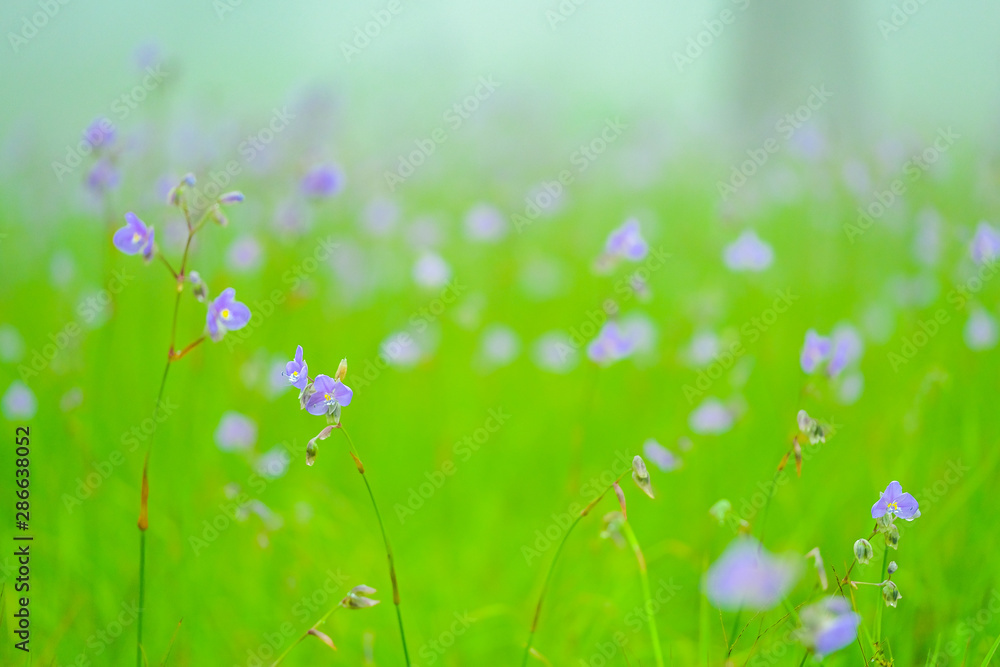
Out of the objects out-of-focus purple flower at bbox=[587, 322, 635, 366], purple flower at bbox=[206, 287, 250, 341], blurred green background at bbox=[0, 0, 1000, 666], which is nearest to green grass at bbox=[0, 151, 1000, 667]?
blurred green background at bbox=[0, 0, 1000, 666]

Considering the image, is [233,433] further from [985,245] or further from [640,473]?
[985,245]

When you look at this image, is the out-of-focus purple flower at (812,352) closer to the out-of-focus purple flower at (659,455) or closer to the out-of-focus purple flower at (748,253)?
the out-of-focus purple flower at (659,455)

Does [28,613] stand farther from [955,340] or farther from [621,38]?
[621,38]

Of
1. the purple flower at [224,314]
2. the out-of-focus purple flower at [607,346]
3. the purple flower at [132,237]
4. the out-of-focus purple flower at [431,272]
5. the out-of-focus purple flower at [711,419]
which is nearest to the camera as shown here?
the purple flower at [224,314]

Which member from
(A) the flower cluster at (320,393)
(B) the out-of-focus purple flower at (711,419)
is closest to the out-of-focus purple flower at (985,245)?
(B) the out-of-focus purple flower at (711,419)

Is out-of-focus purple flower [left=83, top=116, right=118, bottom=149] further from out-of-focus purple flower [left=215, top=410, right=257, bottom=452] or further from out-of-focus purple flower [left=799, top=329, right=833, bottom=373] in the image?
out-of-focus purple flower [left=799, top=329, right=833, bottom=373]

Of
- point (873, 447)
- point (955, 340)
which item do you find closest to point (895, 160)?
point (955, 340)
